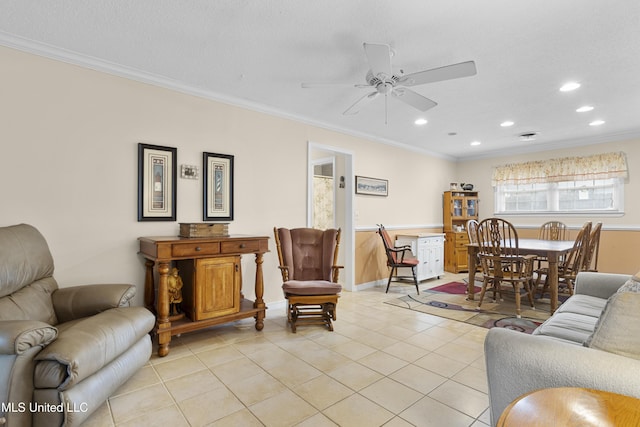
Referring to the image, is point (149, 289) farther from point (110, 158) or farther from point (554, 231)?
point (554, 231)

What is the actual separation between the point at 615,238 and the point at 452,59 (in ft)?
15.3

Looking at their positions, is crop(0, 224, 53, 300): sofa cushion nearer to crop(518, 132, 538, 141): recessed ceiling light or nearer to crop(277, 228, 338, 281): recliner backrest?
crop(277, 228, 338, 281): recliner backrest

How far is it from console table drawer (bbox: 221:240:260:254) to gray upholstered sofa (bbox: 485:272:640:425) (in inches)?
87.3

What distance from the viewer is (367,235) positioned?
5098 mm

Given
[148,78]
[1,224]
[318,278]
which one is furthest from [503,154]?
[1,224]

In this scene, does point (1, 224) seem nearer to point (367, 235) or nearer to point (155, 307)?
point (155, 307)

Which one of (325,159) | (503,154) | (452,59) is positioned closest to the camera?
(452,59)

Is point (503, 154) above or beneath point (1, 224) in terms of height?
above

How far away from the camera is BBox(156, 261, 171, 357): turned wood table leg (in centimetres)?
254

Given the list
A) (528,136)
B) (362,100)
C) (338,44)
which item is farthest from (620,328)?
(528,136)

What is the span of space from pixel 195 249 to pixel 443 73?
2.37 m

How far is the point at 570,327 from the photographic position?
1.86m

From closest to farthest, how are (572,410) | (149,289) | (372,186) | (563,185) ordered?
1. (572,410)
2. (149,289)
3. (372,186)
4. (563,185)

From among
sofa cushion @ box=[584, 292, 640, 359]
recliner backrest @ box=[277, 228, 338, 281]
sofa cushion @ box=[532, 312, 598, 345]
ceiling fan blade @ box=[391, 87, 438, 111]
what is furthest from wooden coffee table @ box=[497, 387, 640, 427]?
recliner backrest @ box=[277, 228, 338, 281]
